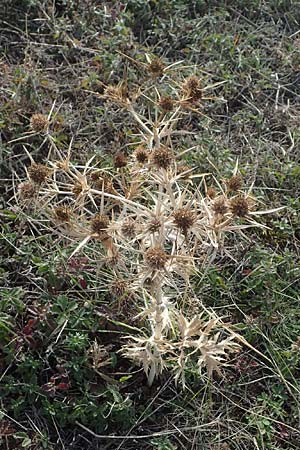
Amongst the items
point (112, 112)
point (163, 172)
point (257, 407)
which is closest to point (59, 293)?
point (163, 172)

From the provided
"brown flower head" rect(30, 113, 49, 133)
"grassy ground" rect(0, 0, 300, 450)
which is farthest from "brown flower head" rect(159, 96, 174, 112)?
"grassy ground" rect(0, 0, 300, 450)

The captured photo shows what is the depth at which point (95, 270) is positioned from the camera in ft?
7.41

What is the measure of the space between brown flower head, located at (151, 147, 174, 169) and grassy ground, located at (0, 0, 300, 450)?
0.53 metres

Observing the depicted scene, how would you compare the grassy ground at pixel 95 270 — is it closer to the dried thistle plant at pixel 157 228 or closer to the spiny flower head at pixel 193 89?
the dried thistle plant at pixel 157 228

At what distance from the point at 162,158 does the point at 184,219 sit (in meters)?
0.21

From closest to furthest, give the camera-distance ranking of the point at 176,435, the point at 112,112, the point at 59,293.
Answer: the point at 176,435 → the point at 59,293 → the point at 112,112

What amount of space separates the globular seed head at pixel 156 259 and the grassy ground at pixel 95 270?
45cm

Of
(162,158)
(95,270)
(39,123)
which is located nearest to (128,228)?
(162,158)

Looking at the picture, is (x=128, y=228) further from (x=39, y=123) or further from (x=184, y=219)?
(x=39, y=123)

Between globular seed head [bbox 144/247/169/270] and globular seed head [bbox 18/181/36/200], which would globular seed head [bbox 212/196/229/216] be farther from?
globular seed head [bbox 18/181/36/200]

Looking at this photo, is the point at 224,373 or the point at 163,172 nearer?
the point at 163,172

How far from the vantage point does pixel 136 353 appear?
2.01 meters

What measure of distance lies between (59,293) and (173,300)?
38cm

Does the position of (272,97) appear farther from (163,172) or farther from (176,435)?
(176,435)
